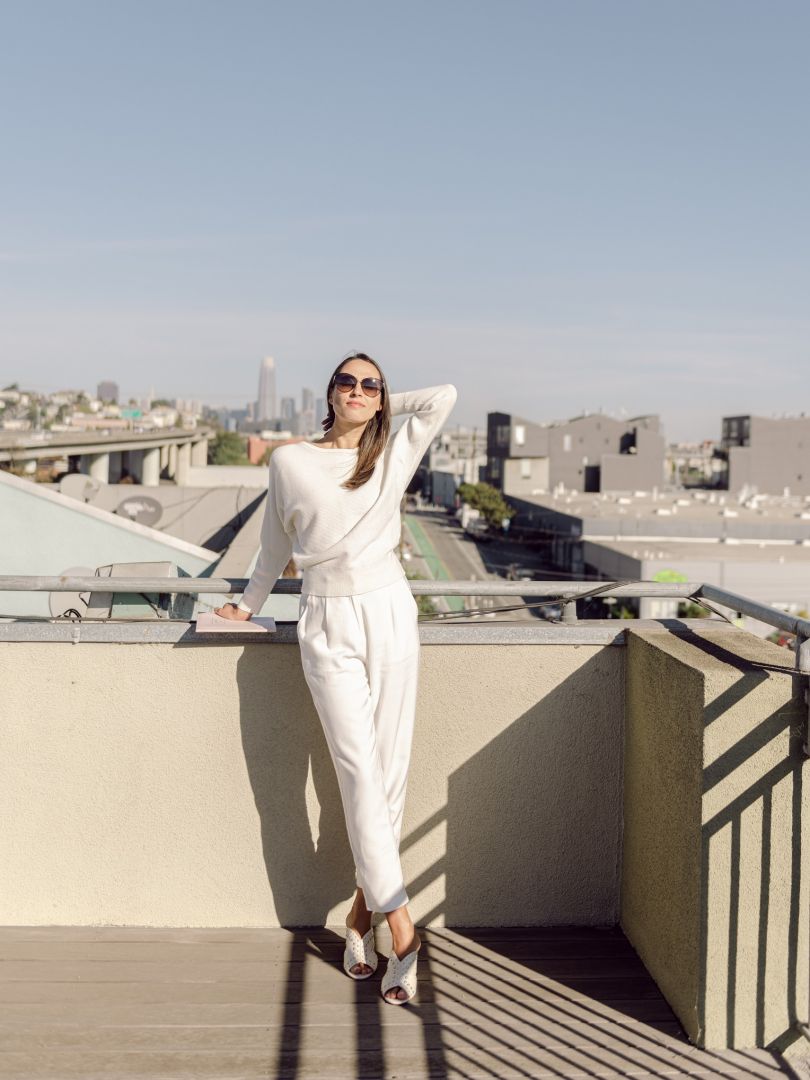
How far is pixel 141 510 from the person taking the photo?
16562 millimetres

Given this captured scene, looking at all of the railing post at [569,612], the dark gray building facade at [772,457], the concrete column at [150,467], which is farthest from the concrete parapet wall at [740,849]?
the dark gray building facade at [772,457]

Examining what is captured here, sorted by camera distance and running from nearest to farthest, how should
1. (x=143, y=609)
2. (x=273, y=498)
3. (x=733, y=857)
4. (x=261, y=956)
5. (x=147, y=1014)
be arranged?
(x=733, y=857) → (x=147, y=1014) → (x=273, y=498) → (x=261, y=956) → (x=143, y=609)

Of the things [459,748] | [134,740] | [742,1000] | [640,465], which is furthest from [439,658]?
[640,465]

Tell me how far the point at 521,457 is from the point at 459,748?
73.1 metres

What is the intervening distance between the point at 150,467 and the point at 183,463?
9.94 meters

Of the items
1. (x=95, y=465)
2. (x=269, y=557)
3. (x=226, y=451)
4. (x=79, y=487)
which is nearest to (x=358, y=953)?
(x=269, y=557)

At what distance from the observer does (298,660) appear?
3020mm

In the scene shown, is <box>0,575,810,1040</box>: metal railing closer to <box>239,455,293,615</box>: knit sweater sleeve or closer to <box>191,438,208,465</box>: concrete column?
<box>239,455,293,615</box>: knit sweater sleeve

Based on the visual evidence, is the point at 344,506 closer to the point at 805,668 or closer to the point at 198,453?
the point at 805,668

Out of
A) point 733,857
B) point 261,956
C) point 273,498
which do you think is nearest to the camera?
point 733,857

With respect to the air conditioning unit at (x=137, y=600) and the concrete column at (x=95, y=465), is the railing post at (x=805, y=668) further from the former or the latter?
the concrete column at (x=95, y=465)

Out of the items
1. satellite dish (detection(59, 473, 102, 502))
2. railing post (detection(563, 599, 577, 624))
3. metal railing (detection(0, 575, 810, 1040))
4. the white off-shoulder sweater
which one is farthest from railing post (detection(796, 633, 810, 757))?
satellite dish (detection(59, 473, 102, 502))

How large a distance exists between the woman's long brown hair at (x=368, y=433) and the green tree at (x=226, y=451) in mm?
104853

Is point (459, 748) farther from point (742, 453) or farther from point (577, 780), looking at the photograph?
point (742, 453)
